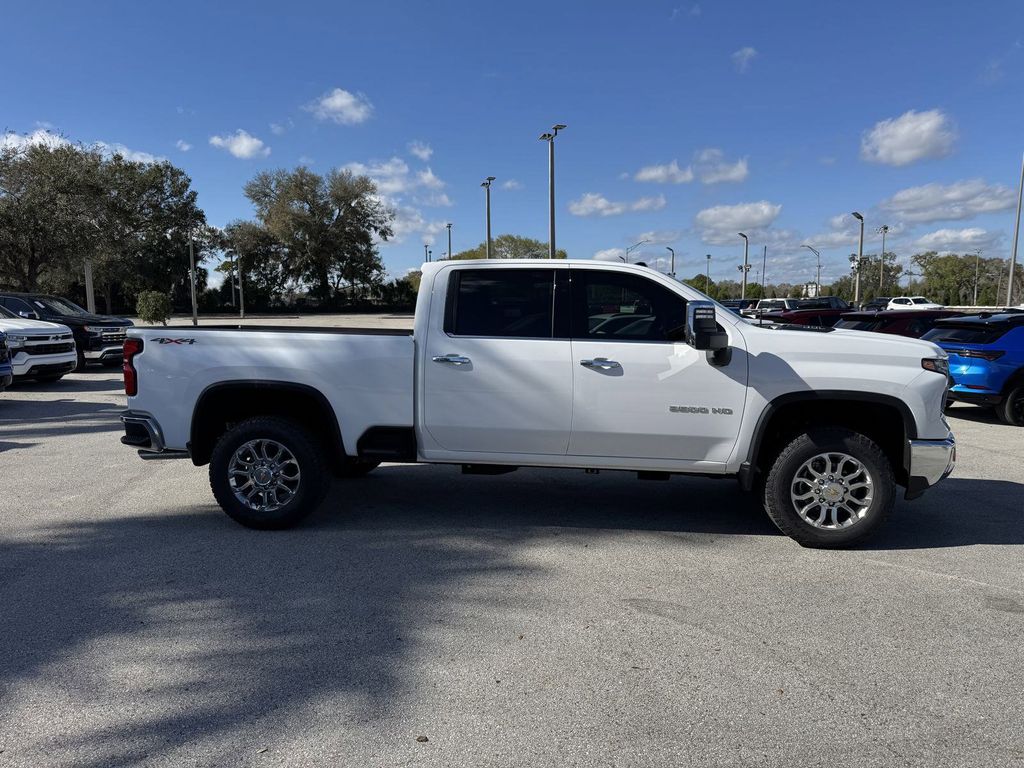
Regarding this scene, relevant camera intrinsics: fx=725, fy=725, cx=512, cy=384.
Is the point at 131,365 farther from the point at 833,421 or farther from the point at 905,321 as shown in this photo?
the point at 905,321

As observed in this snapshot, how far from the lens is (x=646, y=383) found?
4.96 metres

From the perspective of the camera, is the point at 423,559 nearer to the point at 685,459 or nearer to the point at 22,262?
the point at 685,459

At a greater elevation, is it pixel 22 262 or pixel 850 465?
pixel 22 262

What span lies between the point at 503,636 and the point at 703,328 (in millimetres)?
2282

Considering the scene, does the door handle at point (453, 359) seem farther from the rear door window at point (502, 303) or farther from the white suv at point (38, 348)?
the white suv at point (38, 348)

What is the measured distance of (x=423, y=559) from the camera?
15.7 feet

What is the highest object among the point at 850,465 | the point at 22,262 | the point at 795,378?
the point at 22,262

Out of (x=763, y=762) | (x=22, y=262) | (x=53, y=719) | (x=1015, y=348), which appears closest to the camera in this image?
(x=763, y=762)

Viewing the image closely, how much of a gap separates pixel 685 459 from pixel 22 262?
86.8ft

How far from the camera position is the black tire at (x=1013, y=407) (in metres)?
10.2

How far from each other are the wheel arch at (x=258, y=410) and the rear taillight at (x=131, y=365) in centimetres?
51

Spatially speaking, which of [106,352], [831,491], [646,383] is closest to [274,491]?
[646,383]

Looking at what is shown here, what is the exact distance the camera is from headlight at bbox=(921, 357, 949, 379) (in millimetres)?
4871

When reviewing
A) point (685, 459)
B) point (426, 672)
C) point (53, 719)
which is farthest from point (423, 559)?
point (53, 719)
